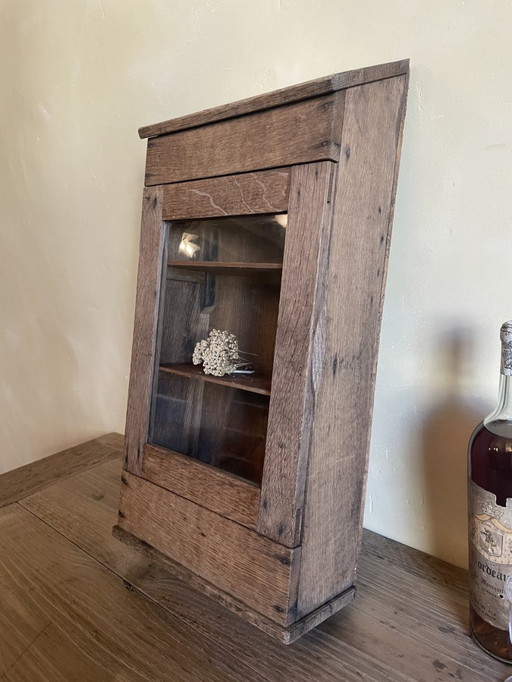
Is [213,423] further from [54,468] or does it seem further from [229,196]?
[54,468]

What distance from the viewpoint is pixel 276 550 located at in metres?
0.67

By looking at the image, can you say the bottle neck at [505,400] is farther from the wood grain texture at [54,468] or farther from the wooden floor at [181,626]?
the wood grain texture at [54,468]

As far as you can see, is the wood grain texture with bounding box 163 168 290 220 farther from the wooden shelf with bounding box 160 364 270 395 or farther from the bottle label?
the bottle label

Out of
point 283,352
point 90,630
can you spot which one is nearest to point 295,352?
point 283,352

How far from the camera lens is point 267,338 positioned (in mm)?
739

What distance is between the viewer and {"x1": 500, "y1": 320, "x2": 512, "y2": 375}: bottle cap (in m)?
0.60

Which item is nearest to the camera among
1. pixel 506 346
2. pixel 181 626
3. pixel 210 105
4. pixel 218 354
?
pixel 506 346

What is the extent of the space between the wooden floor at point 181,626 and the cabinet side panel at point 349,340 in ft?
0.23

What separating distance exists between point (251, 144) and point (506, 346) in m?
0.43

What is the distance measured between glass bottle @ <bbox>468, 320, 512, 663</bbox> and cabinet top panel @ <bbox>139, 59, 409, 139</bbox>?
0.36 metres

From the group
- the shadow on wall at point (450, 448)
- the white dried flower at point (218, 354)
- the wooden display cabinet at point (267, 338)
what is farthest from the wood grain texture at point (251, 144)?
the shadow on wall at point (450, 448)

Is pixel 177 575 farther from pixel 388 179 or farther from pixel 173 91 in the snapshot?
pixel 173 91

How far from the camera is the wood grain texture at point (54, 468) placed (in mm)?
1128

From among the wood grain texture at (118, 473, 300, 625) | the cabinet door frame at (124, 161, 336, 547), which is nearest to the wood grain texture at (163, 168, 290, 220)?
the cabinet door frame at (124, 161, 336, 547)
